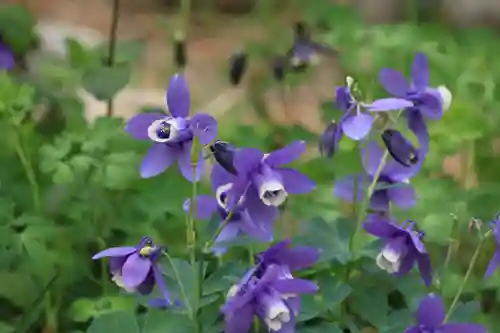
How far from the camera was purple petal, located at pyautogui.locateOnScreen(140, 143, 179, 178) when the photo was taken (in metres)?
0.80

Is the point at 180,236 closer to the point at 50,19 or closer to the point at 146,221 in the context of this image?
the point at 146,221

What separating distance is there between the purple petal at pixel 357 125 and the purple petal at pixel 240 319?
197 mm

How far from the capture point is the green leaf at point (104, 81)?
1174mm

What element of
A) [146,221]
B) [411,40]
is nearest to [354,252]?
[146,221]

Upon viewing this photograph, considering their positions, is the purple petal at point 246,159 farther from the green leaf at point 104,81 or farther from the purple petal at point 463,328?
the green leaf at point 104,81

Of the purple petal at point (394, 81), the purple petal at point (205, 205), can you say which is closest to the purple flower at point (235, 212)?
the purple petal at point (205, 205)

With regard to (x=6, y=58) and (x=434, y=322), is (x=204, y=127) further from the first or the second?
(x=6, y=58)

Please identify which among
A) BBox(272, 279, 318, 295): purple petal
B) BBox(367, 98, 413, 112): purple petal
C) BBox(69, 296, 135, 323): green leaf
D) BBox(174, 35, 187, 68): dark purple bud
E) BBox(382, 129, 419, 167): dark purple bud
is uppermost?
BBox(367, 98, 413, 112): purple petal

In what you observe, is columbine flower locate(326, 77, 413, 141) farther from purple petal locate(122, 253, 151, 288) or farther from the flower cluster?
purple petal locate(122, 253, 151, 288)

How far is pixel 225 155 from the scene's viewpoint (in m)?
0.74

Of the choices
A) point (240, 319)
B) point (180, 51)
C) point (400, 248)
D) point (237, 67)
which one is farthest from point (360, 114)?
point (180, 51)

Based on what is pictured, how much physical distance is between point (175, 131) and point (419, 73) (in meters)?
0.29

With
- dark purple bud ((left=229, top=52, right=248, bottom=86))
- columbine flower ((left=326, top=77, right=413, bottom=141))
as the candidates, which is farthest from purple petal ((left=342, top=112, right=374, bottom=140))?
dark purple bud ((left=229, top=52, right=248, bottom=86))

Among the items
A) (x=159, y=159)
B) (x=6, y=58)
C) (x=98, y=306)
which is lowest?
(x=98, y=306)
